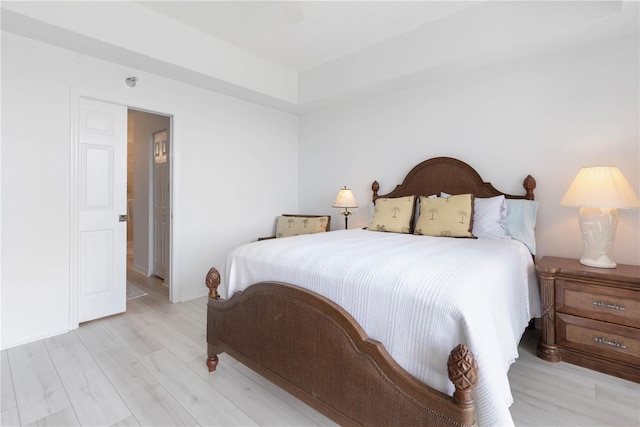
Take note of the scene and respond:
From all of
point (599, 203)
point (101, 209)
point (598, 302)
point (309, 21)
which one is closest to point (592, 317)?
point (598, 302)

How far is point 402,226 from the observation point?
3072 millimetres

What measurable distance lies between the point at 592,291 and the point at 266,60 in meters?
3.76

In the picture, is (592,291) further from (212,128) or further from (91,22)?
(91,22)

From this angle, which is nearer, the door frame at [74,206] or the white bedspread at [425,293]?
the white bedspread at [425,293]

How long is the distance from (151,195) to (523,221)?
454cm

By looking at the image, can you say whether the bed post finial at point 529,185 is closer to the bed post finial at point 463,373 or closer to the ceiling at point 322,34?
the ceiling at point 322,34

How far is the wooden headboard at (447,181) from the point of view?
294cm

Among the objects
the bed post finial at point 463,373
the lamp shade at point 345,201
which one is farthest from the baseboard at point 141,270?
the bed post finial at point 463,373

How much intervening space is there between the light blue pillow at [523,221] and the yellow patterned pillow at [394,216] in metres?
0.84

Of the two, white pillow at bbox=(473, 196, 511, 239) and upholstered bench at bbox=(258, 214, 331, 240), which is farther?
upholstered bench at bbox=(258, 214, 331, 240)

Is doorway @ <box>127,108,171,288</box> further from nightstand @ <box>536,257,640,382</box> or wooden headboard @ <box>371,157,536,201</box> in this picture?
nightstand @ <box>536,257,640,382</box>

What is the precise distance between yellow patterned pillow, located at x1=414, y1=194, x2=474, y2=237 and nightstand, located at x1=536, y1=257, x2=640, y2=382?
636 mm

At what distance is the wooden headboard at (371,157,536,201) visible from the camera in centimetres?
294

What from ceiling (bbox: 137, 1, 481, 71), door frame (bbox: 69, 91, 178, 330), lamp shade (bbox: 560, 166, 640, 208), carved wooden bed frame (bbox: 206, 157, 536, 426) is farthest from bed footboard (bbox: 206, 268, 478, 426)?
ceiling (bbox: 137, 1, 481, 71)
